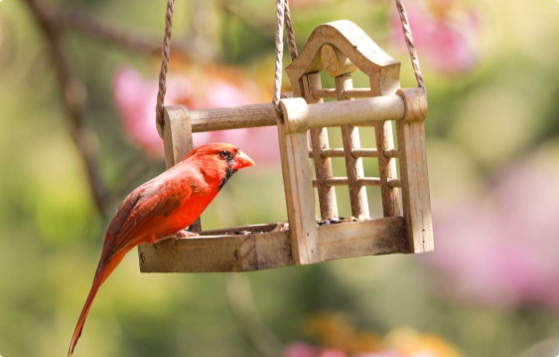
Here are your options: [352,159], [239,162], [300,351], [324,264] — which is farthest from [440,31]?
[239,162]

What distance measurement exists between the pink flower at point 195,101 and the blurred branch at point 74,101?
1.01ft

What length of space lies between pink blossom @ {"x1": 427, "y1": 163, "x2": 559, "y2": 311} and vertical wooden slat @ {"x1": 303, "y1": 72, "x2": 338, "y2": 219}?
9.37 ft

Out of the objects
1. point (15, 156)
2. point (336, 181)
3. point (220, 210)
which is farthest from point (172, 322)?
point (336, 181)

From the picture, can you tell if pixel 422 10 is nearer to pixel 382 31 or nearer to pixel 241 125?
pixel 382 31

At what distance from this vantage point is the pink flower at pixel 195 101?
4945 mm

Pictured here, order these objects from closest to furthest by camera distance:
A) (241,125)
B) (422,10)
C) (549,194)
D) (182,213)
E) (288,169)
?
(288,169) < (182,213) < (241,125) < (422,10) < (549,194)

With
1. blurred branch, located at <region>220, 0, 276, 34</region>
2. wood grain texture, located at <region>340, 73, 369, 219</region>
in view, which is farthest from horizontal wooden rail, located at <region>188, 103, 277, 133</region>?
blurred branch, located at <region>220, 0, 276, 34</region>

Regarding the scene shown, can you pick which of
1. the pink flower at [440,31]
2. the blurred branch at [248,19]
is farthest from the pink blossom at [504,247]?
the blurred branch at [248,19]

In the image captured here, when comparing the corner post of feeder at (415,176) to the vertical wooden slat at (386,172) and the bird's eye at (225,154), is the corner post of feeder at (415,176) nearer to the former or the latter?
the vertical wooden slat at (386,172)

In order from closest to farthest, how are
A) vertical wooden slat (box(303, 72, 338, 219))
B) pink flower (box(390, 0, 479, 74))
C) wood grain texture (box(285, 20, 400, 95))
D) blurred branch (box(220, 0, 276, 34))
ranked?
wood grain texture (box(285, 20, 400, 95)), vertical wooden slat (box(303, 72, 338, 219)), pink flower (box(390, 0, 479, 74)), blurred branch (box(220, 0, 276, 34))

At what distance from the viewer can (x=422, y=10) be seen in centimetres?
522

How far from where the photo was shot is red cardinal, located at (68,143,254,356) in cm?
286

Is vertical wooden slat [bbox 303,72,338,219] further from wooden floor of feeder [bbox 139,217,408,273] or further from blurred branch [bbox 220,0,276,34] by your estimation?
blurred branch [bbox 220,0,276,34]

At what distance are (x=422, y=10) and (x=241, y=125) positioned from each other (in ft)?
7.55
